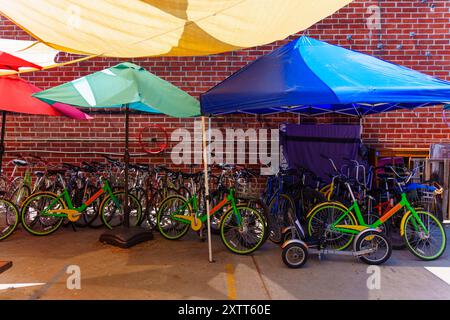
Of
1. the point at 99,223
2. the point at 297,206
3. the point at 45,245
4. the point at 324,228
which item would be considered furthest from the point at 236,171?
the point at 45,245

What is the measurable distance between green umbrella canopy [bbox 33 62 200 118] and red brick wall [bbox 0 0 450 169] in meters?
2.16

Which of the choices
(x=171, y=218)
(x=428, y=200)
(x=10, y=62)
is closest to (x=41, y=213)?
(x=171, y=218)

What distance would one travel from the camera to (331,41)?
7078 millimetres

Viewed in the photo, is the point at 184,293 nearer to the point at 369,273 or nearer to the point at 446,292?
the point at 369,273

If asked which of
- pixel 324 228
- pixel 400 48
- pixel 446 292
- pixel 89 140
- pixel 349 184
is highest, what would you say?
pixel 400 48

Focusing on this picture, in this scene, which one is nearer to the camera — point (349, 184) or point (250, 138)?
point (349, 184)

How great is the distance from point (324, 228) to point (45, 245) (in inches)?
153

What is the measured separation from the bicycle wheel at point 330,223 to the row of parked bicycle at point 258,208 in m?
0.01

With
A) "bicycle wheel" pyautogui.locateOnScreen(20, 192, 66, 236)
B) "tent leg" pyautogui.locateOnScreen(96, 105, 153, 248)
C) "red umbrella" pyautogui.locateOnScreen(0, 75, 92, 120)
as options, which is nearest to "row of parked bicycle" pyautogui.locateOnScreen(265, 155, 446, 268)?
"tent leg" pyautogui.locateOnScreen(96, 105, 153, 248)

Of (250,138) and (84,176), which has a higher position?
(250,138)

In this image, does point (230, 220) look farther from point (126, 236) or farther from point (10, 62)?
point (10, 62)

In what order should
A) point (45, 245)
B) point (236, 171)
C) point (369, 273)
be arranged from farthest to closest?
1. point (236, 171)
2. point (45, 245)
3. point (369, 273)

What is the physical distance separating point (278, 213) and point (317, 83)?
7.62ft

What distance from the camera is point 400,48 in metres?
7.02
